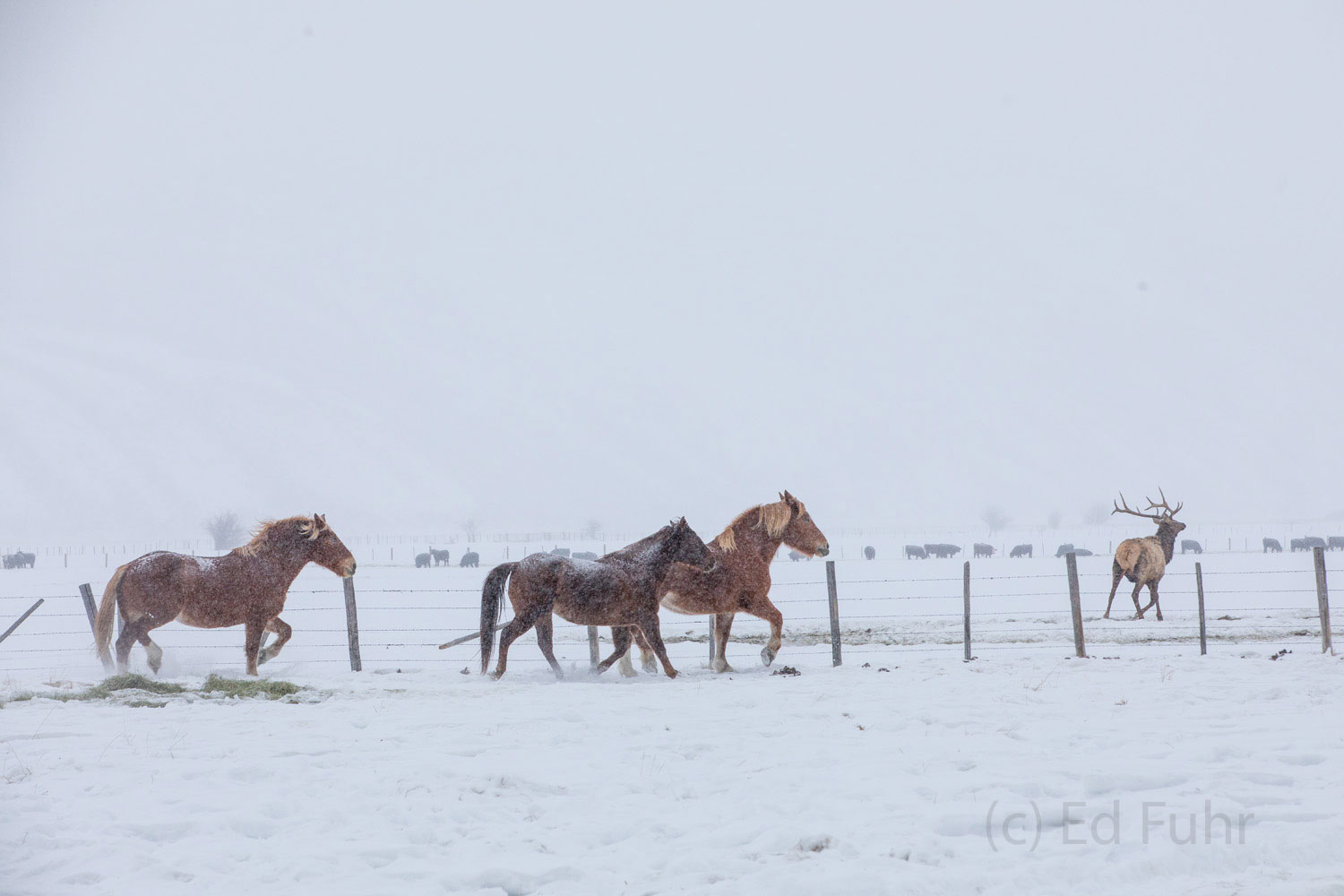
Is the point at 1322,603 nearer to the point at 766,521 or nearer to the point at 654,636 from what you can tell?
the point at 766,521

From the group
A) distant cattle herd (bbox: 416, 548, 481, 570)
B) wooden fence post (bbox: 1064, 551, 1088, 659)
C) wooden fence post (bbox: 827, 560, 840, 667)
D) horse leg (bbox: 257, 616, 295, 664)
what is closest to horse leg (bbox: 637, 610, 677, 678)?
wooden fence post (bbox: 827, 560, 840, 667)

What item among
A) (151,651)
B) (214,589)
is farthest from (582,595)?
(151,651)

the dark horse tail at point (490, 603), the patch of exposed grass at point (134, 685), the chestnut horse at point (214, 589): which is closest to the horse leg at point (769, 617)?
the dark horse tail at point (490, 603)

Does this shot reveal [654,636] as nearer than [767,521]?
Yes

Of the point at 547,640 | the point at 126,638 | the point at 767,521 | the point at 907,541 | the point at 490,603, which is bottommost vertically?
the point at 907,541

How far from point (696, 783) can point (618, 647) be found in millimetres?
4349

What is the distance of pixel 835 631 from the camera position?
1003 centimetres

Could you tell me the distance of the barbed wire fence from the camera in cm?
1127

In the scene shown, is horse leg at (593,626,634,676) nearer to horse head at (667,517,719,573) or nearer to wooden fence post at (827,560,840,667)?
horse head at (667,517,719,573)

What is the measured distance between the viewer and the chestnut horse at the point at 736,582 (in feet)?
31.2

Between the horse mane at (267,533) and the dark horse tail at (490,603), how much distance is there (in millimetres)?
2126

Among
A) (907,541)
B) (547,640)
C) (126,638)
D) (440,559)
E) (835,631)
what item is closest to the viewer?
(126,638)

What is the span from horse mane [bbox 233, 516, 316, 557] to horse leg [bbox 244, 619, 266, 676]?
2.44 feet

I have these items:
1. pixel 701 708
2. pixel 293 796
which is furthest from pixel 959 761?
pixel 293 796
